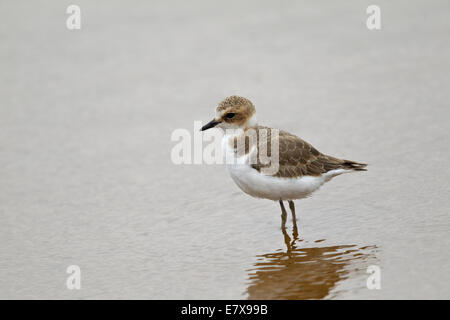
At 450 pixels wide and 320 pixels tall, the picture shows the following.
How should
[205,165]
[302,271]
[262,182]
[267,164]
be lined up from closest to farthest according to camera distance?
[302,271] < [262,182] < [267,164] < [205,165]

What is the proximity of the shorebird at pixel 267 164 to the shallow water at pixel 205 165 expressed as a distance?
61 cm

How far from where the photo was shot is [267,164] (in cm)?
842

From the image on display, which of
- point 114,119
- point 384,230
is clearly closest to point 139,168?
point 114,119

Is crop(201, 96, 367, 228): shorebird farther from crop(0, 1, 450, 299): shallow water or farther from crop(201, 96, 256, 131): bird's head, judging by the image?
crop(0, 1, 450, 299): shallow water

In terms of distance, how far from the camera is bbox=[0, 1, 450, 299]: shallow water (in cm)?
796

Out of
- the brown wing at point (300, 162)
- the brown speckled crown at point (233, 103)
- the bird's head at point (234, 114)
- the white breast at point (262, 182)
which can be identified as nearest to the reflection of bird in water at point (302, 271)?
the white breast at point (262, 182)

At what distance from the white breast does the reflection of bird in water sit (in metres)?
0.63

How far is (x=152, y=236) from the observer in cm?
896

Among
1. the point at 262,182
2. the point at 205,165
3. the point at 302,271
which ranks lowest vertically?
the point at 302,271

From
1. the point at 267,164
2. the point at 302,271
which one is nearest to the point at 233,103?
the point at 267,164

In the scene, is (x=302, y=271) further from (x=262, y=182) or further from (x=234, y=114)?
(x=234, y=114)

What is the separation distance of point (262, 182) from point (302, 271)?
3.82 feet

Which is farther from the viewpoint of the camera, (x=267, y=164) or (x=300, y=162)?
(x=300, y=162)
